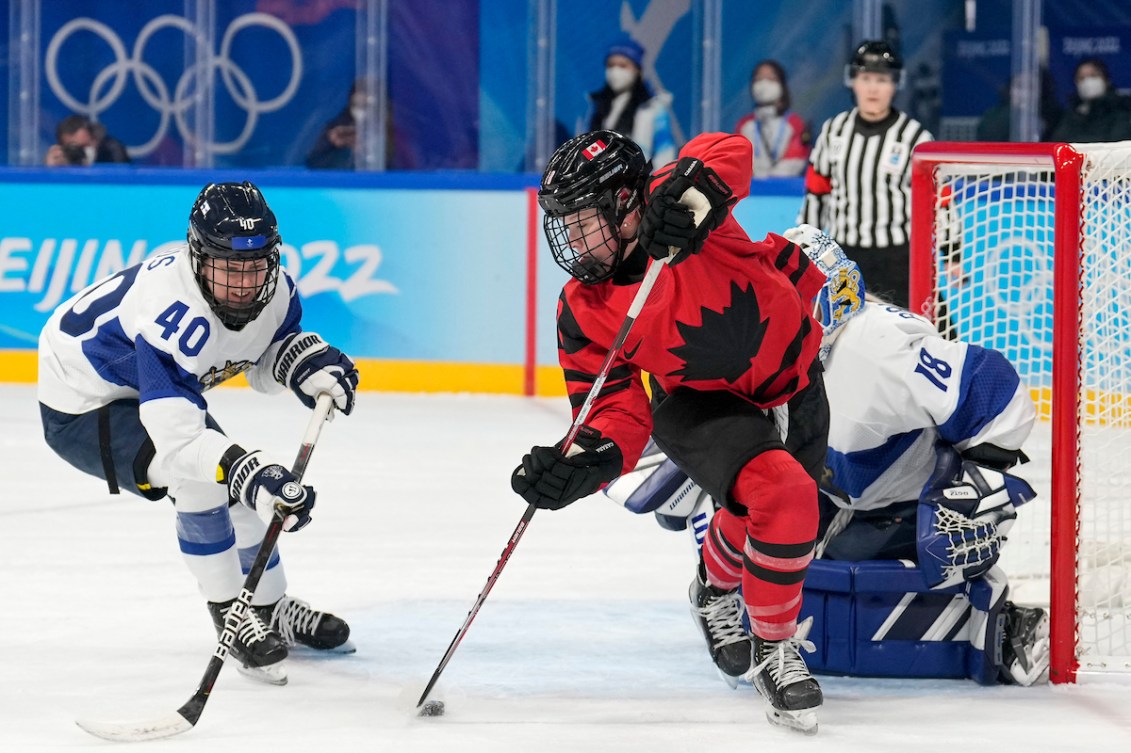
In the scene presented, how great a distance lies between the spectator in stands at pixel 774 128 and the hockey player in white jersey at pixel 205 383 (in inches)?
174

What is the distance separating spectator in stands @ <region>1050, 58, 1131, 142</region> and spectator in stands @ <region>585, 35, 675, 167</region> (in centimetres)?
166

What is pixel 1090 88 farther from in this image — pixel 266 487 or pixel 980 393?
pixel 266 487

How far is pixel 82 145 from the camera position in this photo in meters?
7.53

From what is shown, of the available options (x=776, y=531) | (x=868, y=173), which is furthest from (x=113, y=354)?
(x=868, y=173)

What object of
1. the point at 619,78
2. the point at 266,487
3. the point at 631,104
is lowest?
the point at 266,487

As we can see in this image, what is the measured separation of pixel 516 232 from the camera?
20.8 ft

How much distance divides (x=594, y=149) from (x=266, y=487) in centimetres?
71

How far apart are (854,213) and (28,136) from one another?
4.22m

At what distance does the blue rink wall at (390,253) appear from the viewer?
634cm

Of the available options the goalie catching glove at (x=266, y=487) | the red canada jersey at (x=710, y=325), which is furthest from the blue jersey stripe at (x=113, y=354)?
the red canada jersey at (x=710, y=325)

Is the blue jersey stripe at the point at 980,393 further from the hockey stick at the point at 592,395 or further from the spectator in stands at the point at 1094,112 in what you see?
the spectator in stands at the point at 1094,112

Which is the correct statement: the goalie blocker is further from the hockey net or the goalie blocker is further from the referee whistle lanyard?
the referee whistle lanyard

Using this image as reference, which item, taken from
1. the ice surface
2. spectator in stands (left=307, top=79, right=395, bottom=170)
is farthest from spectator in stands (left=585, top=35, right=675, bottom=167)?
the ice surface

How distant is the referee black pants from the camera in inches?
204
